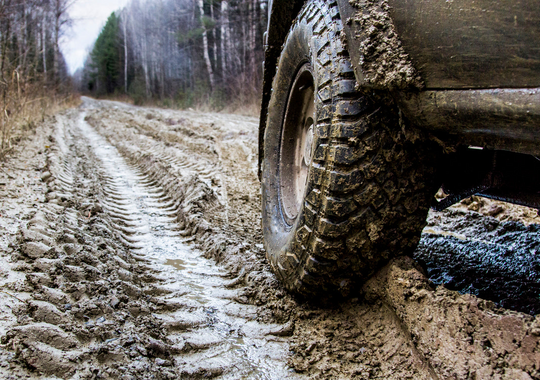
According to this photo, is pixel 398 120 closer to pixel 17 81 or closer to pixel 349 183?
pixel 349 183

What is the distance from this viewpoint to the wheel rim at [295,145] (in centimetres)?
210

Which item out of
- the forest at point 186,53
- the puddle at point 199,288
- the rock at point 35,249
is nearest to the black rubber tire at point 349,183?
the puddle at point 199,288

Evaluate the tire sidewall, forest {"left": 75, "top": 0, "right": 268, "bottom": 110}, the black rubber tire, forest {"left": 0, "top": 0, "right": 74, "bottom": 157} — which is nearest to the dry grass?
forest {"left": 0, "top": 0, "right": 74, "bottom": 157}

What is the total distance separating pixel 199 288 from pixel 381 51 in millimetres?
1482

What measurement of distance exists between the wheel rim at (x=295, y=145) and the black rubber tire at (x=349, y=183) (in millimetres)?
395

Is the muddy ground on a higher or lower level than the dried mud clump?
lower

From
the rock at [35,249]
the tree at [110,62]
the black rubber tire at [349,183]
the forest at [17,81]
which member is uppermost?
the tree at [110,62]

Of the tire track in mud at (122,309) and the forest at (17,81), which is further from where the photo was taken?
the forest at (17,81)

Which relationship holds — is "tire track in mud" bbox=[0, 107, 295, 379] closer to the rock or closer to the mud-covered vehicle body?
the rock

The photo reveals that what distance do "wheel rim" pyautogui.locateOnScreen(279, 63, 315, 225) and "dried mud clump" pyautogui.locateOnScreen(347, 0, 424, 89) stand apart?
0.74 m

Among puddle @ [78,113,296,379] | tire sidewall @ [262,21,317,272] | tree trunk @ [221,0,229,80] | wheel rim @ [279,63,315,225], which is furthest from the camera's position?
tree trunk @ [221,0,229,80]

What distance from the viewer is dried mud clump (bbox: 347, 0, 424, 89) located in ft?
4.03

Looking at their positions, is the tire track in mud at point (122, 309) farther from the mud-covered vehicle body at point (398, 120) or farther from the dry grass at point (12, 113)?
the dry grass at point (12, 113)

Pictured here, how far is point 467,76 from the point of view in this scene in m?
1.08
